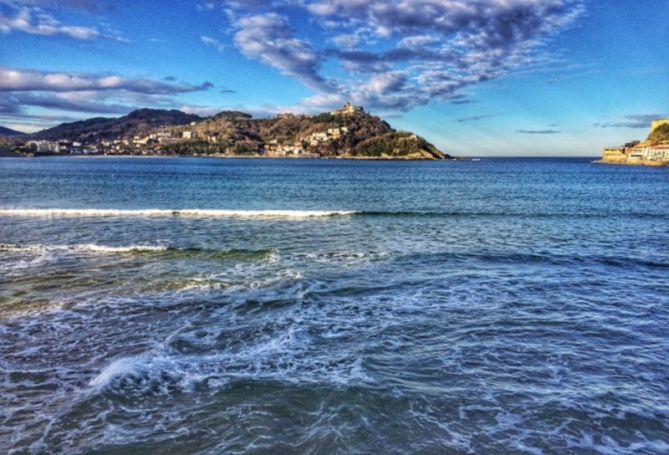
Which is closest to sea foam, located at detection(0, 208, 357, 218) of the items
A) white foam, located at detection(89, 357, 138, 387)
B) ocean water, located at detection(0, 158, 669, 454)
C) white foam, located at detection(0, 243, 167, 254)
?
ocean water, located at detection(0, 158, 669, 454)

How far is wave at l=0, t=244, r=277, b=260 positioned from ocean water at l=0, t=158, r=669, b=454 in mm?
187

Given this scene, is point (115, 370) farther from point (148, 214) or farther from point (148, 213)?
point (148, 213)

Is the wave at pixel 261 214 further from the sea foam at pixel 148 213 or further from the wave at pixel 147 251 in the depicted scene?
the wave at pixel 147 251

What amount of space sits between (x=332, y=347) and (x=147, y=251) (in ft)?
48.0

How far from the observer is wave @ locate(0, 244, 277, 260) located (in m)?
22.1

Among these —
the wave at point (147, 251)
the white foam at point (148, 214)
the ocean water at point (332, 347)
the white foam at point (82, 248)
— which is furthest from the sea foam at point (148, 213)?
the wave at point (147, 251)

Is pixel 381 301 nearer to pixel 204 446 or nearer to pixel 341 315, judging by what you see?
pixel 341 315

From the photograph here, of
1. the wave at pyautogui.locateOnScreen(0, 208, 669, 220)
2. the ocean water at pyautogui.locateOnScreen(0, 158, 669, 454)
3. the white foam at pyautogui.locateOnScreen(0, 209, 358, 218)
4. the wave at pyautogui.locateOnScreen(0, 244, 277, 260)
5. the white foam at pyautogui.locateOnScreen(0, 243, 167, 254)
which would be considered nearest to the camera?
the ocean water at pyautogui.locateOnScreen(0, 158, 669, 454)

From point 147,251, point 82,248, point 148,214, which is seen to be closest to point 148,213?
point 148,214

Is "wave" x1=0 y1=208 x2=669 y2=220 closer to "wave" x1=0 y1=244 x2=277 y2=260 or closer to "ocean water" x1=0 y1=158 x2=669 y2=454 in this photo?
"ocean water" x1=0 y1=158 x2=669 y2=454

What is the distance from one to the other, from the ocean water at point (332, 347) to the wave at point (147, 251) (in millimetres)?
187

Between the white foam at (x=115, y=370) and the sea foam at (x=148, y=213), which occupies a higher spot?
the white foam at (x=115, y=370)

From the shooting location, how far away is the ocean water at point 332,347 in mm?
7738

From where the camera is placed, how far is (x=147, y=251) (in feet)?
74.7
